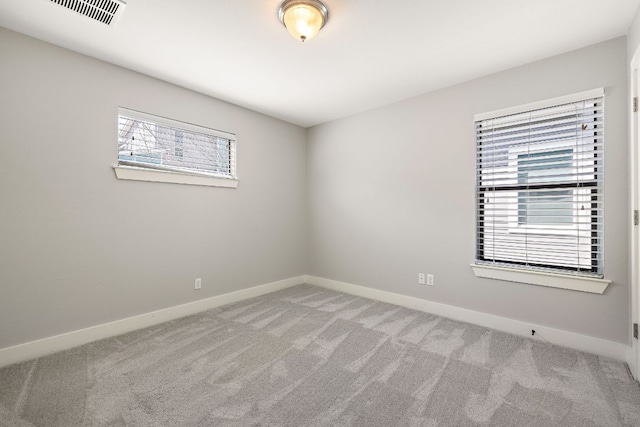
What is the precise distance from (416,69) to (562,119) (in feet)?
4.51

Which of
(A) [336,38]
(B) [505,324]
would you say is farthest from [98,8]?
(B) [505,324]

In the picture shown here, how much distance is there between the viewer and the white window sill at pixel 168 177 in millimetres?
2750

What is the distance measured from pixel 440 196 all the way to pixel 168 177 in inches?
119

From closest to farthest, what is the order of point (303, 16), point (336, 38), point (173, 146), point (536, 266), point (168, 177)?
point (303, 16)
point (336, 38)
point (536, 266)
point (168, 177)
point (173, 146)

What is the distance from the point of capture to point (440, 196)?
324cm

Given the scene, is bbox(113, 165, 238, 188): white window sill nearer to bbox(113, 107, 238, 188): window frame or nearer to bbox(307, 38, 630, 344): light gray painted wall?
bbox(113, 107, 238, 188): window frame

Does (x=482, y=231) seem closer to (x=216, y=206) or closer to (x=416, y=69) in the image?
(x=416, y=69)

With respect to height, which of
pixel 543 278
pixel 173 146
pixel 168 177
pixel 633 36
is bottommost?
pixel 543 278

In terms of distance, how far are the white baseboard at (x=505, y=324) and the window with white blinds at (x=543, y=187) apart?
1.77 ft

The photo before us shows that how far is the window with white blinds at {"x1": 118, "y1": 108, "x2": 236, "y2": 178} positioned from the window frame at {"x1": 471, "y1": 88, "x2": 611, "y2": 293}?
9.79 feet

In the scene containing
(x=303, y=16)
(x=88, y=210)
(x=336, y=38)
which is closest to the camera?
(x=303, y=16)

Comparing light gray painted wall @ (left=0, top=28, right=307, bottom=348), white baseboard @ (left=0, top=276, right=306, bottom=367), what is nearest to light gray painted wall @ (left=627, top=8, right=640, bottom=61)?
light gray painted wall @ (left=0, top=28, right=307, bottom=348)

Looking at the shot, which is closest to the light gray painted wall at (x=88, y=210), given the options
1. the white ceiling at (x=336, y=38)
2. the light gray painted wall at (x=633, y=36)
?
the white ceiling at (x=336, y=38)

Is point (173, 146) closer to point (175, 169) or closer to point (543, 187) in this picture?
point (175, 169)
